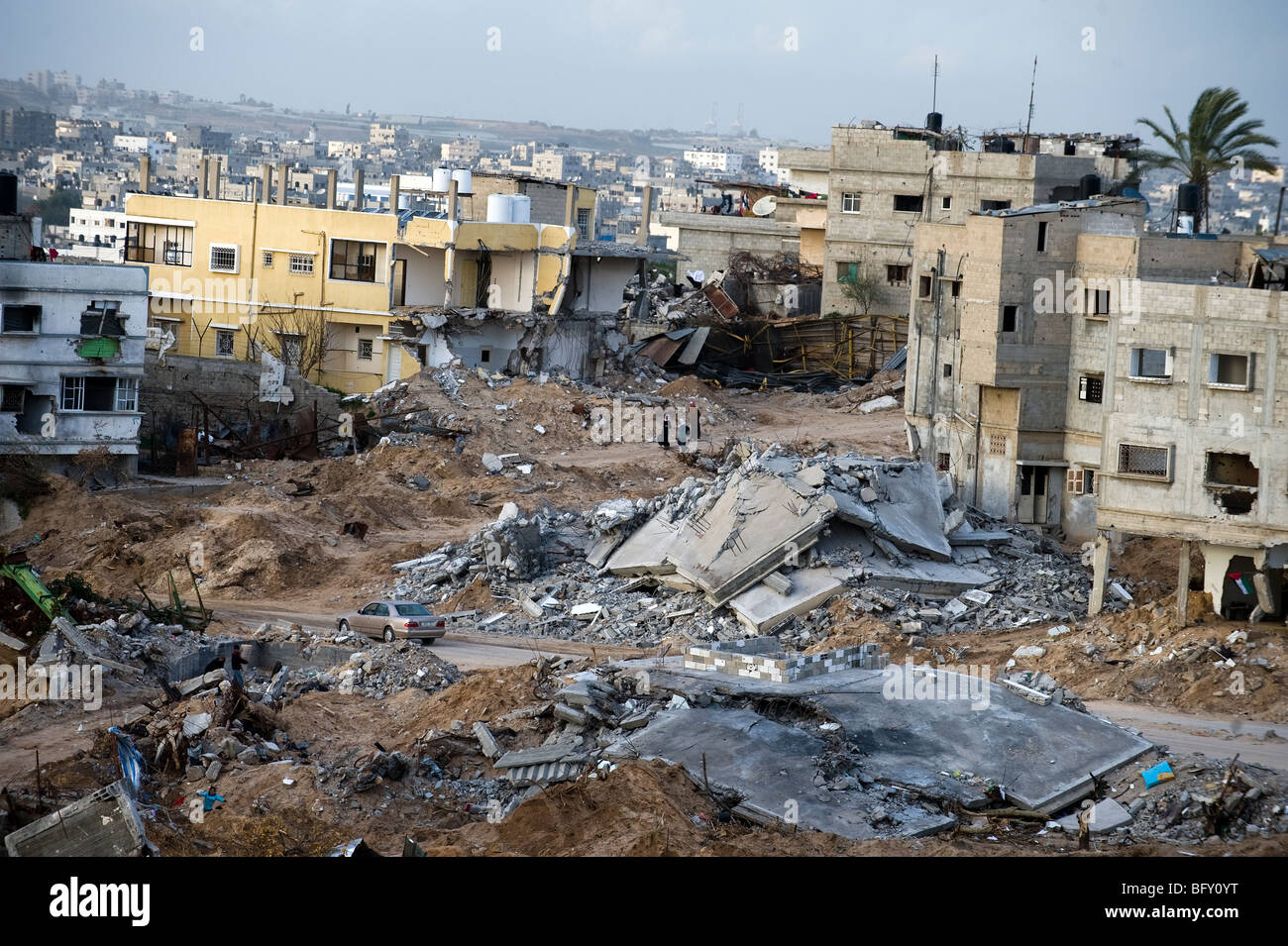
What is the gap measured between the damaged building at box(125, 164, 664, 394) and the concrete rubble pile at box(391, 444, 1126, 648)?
721 inches

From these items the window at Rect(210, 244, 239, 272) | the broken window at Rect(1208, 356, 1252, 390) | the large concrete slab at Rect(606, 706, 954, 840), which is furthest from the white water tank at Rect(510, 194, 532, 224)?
the large concrete slab at Rect(606, 706, 954, 840)

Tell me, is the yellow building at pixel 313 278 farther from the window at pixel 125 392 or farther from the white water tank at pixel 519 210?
the window at pixel 125 392

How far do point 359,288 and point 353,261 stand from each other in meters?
1.00

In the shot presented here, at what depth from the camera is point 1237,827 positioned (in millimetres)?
16688

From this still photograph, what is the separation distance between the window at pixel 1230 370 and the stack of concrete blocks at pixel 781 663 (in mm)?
7920

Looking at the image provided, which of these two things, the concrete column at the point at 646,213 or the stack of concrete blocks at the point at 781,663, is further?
the concrete column at the point at 646,213

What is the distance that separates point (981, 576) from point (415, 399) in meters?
19.6

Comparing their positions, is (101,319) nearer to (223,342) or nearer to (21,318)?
(21,318)

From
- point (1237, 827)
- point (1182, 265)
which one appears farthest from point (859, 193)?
point (1237, 827)

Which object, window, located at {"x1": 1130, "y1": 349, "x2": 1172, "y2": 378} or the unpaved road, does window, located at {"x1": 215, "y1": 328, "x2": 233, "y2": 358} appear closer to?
window, located at {"x1": 1130, "y1": 349, "x2": 1172, "y2": 378}

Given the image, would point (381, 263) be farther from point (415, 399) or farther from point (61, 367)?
point (61, 367)

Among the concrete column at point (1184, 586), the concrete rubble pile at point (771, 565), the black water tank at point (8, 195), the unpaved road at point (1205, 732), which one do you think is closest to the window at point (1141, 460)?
the concrete column at point (1184, 586)

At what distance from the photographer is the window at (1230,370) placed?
25.2 meters

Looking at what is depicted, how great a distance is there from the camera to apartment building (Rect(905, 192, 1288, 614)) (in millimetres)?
25125
